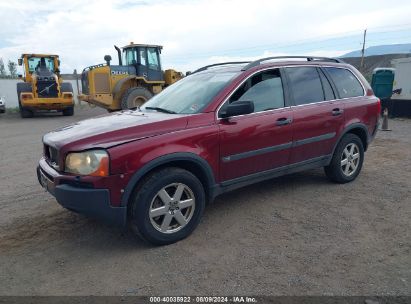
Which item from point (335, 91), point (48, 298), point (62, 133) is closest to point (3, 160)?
point (62, 133)

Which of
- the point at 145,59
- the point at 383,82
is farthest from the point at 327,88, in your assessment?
the point at 145,59

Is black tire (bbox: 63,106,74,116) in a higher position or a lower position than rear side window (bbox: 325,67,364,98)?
lower

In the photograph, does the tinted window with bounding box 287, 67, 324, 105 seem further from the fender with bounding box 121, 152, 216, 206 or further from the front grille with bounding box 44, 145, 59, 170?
the front grille with bounding box 44, 145, 59, 170

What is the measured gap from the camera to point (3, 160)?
24.0 feet

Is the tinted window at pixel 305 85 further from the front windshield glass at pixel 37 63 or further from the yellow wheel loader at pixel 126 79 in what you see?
the front windshield glass at pixel 37 63

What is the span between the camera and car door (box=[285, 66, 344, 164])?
173 inches

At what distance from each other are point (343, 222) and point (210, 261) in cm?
167

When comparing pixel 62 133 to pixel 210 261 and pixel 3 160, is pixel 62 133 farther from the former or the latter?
pixel 3 160

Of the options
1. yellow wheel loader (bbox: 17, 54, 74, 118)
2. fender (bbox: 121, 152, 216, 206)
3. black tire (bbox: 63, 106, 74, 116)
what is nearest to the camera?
fender (bbox: 121, 152, 216, 206)

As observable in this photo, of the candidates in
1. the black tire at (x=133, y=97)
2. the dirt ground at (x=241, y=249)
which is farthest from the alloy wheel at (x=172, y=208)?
the black tire at (x=133, y=97)

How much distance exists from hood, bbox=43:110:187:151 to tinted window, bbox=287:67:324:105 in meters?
1.66

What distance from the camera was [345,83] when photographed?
5105 mm

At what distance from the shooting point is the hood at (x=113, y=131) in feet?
10.3

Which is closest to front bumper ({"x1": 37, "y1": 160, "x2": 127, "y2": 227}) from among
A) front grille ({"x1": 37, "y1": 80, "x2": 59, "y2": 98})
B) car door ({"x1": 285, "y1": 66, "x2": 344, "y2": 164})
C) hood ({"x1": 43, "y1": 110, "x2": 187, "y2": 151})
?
hood ({"x1": 43, "y1": 110, "x2": 187, "y2": 151})
